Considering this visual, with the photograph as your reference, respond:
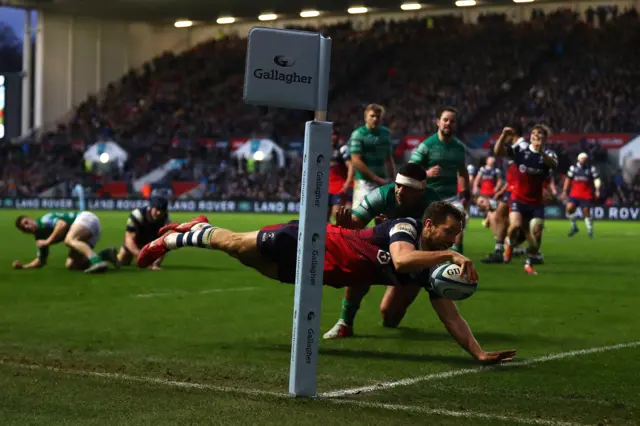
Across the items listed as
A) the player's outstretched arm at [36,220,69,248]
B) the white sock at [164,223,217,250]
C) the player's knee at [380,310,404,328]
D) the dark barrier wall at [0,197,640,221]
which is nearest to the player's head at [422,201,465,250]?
the white sock at [164,223,217,250]

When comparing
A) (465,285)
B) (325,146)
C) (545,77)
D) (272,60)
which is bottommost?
(465,285)

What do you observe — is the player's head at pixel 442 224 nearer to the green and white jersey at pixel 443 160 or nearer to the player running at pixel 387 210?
the player running at pixel 387 210

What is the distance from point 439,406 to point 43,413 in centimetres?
229

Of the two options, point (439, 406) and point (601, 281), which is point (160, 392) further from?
point (601, 281)

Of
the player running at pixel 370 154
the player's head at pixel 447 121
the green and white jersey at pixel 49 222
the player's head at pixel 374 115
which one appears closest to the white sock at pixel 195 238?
the player's head at pixel 447 121

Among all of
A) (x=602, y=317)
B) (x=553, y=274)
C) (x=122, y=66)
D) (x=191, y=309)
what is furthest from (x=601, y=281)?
(x=122, y=66)

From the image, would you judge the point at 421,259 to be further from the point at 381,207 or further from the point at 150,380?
the point at 381,207

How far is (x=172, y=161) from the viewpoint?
54.8 metres

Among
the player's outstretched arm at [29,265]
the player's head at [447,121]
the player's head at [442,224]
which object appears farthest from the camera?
the player's outstretched arm at [29,265]

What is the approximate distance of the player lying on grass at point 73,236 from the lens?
54.5 feet

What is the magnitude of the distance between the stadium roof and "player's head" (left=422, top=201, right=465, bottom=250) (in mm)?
47092

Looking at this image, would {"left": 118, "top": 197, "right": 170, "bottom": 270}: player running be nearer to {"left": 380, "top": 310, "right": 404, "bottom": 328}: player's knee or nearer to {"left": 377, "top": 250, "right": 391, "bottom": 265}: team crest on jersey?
{"left": 380, "top": 310, "right": 404, "bottom": 328}: player's knee

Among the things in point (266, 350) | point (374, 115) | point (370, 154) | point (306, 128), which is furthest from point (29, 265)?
point (306, 128)

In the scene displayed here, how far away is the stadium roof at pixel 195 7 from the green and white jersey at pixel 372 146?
128ft
